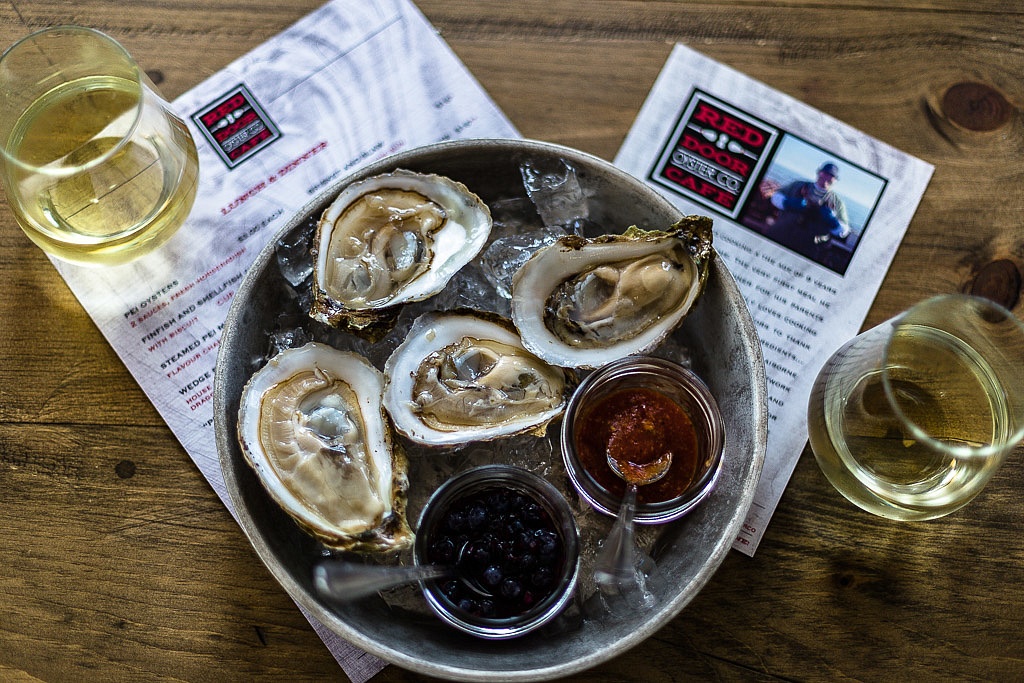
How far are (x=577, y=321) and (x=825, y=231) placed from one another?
0.45m

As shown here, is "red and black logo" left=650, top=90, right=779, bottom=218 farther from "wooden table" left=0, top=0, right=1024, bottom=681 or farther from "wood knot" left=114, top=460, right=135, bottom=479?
"wood knot" left=114, top=460, right=135, bottom=479

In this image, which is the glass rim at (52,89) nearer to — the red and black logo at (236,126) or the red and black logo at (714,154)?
the red and black logo at (236,126)

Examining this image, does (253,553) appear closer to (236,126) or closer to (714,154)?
(236,126)

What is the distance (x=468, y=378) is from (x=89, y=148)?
65 centimetres

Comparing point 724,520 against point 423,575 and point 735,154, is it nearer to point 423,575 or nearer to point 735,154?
point 423,575

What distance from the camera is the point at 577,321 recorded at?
1.06 m

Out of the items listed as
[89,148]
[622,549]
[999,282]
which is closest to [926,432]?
[999,282]

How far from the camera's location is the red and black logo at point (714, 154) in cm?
123

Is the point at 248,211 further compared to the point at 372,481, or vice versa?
the point at 248,211

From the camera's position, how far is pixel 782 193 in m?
1.23

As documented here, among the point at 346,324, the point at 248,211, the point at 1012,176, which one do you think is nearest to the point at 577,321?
the point at 346,324

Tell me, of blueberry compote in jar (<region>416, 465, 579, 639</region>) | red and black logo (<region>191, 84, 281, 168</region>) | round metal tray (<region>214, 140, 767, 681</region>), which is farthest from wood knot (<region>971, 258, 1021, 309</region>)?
red and black logo (<region>191, 84, 281, 168</region>)

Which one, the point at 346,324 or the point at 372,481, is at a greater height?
the point at 346,324

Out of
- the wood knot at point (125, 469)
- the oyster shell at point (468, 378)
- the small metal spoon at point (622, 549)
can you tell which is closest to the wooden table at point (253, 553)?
the wood knot at point (125, 469)
